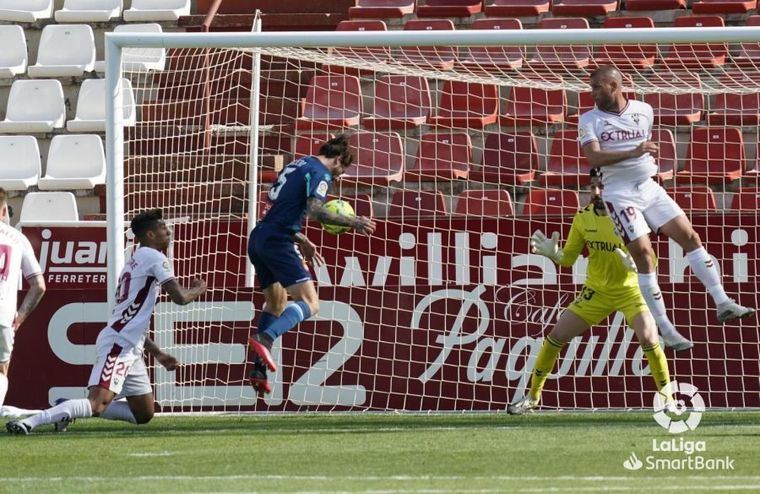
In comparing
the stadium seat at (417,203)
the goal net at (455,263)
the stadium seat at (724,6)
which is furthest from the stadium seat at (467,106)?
the stadium seat at (724,6)

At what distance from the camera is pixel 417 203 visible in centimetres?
1348

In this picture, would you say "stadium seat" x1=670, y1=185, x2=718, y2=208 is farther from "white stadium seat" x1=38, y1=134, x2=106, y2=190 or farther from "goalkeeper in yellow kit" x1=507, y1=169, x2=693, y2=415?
"white stadium seat" x1=38, y1=134, x2=106, y2=190

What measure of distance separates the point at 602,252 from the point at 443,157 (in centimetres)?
404

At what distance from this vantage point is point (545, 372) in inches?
405

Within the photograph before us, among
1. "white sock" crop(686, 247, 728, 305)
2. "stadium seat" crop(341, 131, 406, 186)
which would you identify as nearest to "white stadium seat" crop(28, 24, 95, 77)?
"stadium seat" crop(341, 131, 406, 186)

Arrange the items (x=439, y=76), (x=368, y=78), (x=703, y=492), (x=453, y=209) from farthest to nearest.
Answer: (x=368, y=78) < (x=453, y=209) < (x=439, y=76) < (x=703, y=492)

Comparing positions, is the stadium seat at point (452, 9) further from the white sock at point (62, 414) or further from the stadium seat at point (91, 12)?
the white sock at point (62, 414)

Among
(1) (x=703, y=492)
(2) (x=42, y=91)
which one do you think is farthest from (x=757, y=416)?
(2) (x=42, y=91)

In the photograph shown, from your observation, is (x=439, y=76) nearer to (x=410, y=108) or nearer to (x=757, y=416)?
(x=410, y=108)

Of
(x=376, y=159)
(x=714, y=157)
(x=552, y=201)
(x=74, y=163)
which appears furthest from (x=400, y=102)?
(x=74, y=163)

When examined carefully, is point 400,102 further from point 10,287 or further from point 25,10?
point 25,10

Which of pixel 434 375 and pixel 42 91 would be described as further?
pixel 42 91

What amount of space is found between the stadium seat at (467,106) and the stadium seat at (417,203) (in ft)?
2.99

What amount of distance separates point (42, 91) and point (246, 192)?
348 cm
